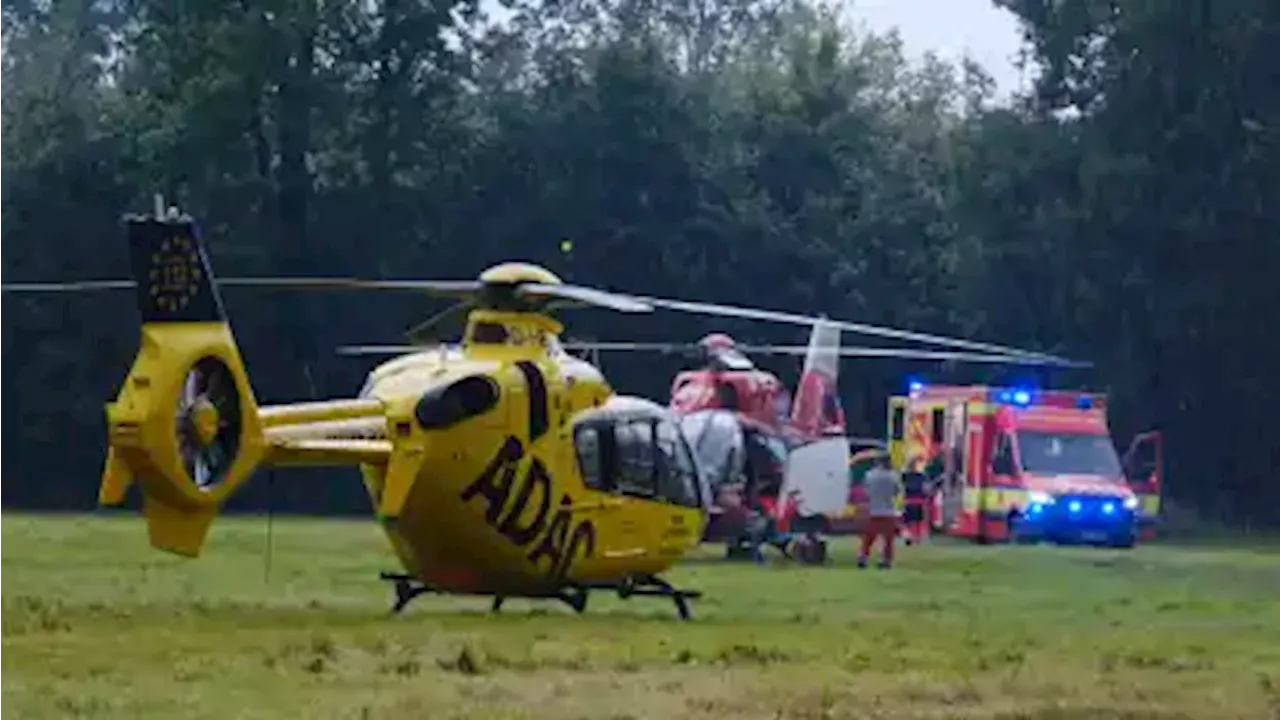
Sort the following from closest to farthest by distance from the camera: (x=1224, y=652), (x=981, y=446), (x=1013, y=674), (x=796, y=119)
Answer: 1. (x=1013, y=674)
2. (x=1224, y=652)
3. (x=981, y=446)
4. (x=796, y=119)

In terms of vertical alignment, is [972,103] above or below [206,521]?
above

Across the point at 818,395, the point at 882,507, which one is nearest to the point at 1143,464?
the point at 818,395

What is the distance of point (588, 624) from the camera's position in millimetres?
20453

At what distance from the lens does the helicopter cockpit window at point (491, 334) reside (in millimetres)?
21641

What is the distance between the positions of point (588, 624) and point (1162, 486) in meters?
36.2

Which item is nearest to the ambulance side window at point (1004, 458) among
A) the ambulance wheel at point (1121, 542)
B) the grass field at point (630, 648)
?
the ambulance wheel at point (1121, 542)

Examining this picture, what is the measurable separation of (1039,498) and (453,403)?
2183 cm

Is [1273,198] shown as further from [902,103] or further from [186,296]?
[186,296]

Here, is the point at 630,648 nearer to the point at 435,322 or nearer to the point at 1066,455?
the point at 435,322

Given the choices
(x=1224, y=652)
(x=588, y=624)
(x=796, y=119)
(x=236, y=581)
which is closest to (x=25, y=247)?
(x=796, y=119)

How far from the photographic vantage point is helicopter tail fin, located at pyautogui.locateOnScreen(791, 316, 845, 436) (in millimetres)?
37438

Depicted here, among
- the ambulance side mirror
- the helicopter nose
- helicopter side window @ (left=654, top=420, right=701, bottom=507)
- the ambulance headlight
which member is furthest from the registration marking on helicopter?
the ambulance side mirror

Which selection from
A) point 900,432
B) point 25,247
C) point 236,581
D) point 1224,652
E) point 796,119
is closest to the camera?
point 1224,652

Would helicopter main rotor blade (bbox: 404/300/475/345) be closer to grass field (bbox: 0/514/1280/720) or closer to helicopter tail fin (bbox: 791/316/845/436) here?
grass field (bbox: 0/514/1280/720)
